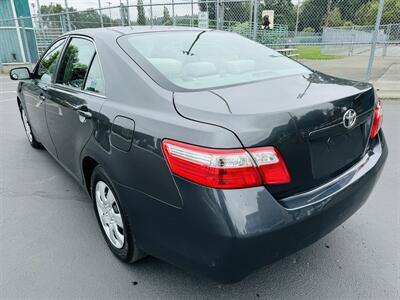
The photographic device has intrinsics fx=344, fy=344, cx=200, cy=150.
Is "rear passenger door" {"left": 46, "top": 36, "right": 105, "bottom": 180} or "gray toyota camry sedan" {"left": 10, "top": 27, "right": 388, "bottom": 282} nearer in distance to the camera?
"gray toyota camry sedan" {"left": 10, "top": 27, "right": 388, "bottom": 282}

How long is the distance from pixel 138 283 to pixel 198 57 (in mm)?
1634

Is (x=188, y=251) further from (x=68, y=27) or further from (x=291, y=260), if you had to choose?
(x=68, y=27)

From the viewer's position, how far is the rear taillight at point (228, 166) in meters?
1.56

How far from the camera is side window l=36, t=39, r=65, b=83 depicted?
11.2 feet

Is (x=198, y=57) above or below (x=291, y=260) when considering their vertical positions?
above

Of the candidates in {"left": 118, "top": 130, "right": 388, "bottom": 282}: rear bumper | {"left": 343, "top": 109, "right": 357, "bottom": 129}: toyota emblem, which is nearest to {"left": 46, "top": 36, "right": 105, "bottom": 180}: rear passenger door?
{"left": 118, "top": 130, "right": 388, "bottom": 282}: rear bumper

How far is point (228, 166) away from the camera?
1555mm

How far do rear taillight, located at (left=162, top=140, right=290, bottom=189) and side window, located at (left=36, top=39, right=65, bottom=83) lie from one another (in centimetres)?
235

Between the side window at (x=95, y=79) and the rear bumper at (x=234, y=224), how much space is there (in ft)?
2.89

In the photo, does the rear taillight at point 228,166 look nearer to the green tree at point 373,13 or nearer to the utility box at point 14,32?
the green tree at point 373,13

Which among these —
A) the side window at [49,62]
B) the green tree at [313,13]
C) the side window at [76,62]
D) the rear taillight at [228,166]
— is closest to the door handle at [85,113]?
the side window at [76,62]

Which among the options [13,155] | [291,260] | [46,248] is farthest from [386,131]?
[13,155]

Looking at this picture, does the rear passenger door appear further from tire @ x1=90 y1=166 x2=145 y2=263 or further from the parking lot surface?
the parking lot surface

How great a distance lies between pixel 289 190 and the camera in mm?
1729
